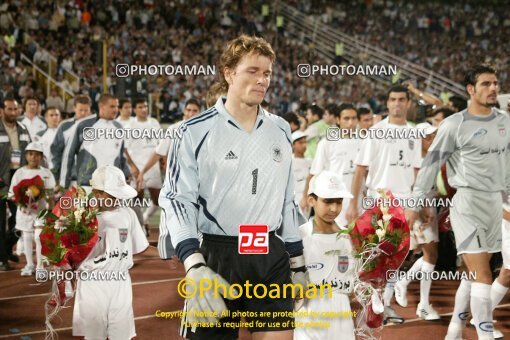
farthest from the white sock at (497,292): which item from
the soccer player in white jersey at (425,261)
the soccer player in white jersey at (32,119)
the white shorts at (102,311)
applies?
the soccer player in white jersey at (32,119)

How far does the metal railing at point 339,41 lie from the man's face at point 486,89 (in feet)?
52.5

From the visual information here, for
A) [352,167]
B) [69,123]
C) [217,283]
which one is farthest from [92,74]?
[217,283]

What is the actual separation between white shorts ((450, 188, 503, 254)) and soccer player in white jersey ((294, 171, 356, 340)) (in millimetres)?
1344

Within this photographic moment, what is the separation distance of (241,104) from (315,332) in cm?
180

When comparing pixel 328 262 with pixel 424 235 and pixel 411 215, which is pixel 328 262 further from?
pixel 424 235

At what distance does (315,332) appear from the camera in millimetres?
4801

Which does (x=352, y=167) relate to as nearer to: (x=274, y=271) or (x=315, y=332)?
(x=315, y=332)

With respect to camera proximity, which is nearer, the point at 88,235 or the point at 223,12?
the point at 88,235

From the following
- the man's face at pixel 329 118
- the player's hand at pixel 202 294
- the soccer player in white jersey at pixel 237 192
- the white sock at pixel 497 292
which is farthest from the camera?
the man's face at pixel 329 118

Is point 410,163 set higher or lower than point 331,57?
lower

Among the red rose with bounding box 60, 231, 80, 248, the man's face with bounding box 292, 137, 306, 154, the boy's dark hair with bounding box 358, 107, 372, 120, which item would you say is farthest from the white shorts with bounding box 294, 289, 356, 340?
the boy's dark hair with bounding box 358, 107, 372, 120

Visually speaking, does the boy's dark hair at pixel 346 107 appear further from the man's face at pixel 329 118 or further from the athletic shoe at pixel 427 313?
the athletic shoe at pixel 427 313

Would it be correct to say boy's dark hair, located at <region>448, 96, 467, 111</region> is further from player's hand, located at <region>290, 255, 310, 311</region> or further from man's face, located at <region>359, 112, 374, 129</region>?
player's hand, located at <region>290, 255, 310, 311</region>

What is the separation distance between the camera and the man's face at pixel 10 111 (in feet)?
31.5
